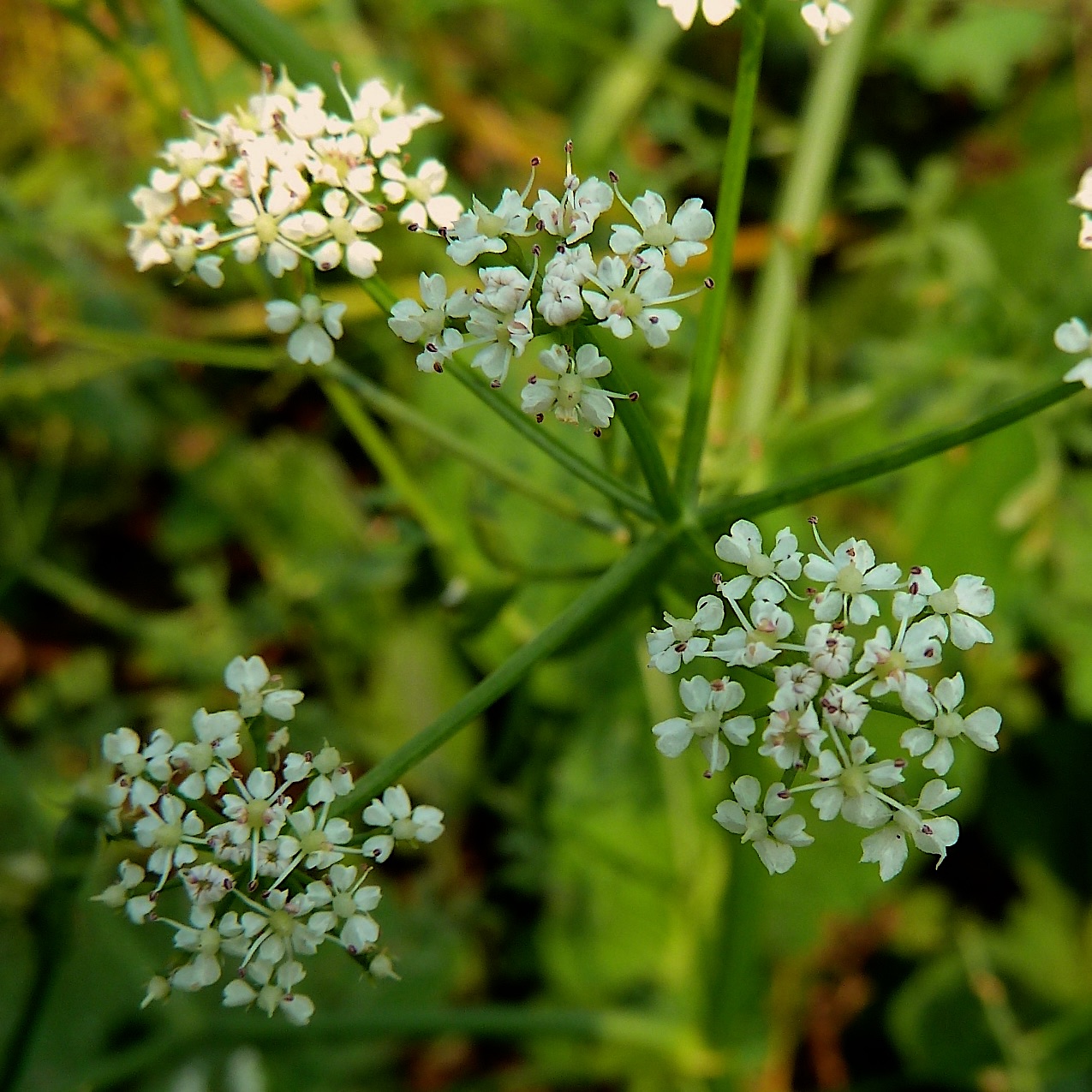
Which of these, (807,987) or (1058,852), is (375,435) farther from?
(1058,852)

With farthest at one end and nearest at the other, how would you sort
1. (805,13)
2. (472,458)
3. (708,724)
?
(472,458)
(805,13)
(708,724)

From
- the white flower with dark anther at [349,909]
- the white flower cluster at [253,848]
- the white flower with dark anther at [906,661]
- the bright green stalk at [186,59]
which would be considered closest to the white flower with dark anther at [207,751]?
the white flower cluster at [253,848]

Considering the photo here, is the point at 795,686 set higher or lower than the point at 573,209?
lower

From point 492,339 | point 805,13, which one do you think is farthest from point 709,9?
point 492,339

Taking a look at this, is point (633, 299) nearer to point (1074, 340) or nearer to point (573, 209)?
point (573, 209)

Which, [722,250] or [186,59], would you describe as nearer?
[722,250]
